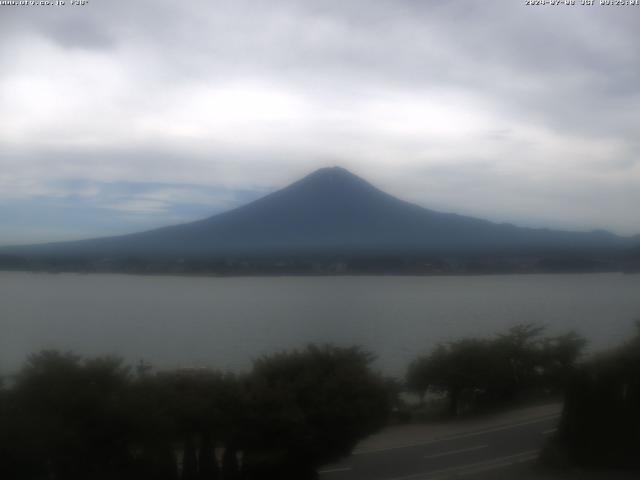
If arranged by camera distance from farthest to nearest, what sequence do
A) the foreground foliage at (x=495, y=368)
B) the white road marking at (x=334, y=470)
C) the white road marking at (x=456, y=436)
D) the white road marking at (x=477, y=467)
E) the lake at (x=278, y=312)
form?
the lake at (x=278, y=312) < the foreground foliage at (x=495, y=368) < the white road marking at (x=456, y=436) < the white road marking at (x=334, y=470) < the white road marking at (x=477, y=467)

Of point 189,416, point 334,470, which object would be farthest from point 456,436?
point 189,416

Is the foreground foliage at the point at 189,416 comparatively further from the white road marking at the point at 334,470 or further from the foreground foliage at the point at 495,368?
the foreground foliage at the point at 495,368

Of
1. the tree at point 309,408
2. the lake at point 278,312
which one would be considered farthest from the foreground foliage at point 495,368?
the tree at point 309,408

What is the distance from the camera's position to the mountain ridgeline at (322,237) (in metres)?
17.0

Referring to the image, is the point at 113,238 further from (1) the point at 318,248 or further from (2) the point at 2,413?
(2) the point at 2,413

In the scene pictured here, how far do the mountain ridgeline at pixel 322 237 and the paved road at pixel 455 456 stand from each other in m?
5.16

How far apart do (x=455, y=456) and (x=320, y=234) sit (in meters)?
12.6

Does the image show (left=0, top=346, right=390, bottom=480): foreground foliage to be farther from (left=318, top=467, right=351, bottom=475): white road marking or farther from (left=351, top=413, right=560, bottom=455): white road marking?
(left=351, top=413, right=560, bottom=455): white road marking

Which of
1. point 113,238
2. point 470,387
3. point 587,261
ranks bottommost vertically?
point 470,387

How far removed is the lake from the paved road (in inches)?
82.0

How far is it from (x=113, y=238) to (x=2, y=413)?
10.8m

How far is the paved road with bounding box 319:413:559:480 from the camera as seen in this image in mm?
9736

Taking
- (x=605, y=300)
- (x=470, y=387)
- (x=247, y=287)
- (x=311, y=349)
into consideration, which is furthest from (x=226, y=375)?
(x=247, y=287)

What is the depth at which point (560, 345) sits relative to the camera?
14.2m
